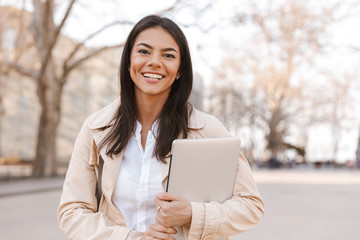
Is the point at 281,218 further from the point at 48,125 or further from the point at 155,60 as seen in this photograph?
the point at 48,125

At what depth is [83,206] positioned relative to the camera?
6.81ft

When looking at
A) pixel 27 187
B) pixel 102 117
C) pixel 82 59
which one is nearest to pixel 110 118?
pixel 102 117

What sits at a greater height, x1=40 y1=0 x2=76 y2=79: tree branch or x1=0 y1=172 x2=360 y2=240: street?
x1=40 y1=0 x2=76 y2=79: tree branch

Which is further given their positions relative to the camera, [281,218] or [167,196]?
[281,218]

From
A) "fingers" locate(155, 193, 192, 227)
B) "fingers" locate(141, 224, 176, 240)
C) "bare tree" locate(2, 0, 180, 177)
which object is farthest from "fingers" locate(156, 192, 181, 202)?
"bare tree" locate(2, 0, 180, 177)

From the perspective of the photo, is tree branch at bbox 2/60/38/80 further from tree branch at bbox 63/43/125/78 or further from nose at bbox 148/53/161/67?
nose at bbox 148/53/161/67

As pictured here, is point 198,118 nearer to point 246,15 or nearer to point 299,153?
point 246,15

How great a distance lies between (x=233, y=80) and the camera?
45.8m

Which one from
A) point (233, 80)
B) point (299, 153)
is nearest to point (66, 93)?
point (233, 80)

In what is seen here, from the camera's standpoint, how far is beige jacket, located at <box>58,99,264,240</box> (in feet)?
6.46

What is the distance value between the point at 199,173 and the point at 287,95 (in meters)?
42.5

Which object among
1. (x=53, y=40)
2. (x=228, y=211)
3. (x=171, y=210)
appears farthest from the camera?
(x=53, y=40)

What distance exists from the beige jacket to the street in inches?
275

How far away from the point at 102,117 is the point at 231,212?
0.68 metres
